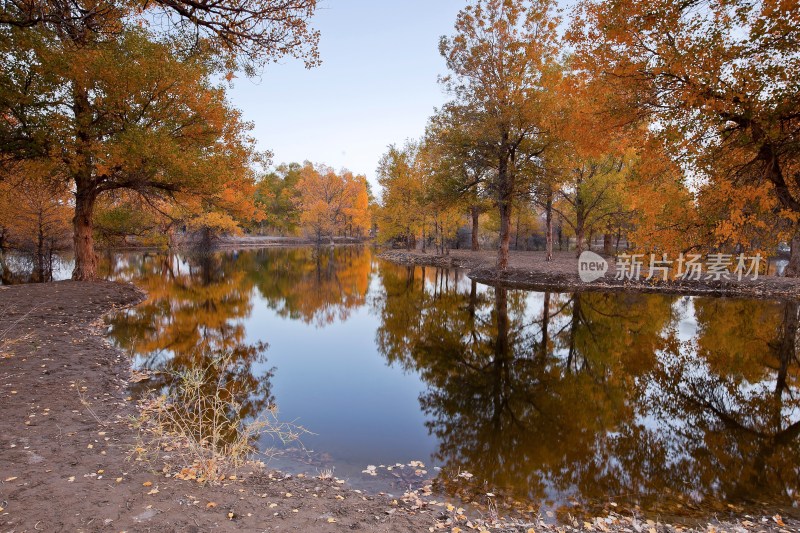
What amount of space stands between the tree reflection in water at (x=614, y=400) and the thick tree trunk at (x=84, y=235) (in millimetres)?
13907

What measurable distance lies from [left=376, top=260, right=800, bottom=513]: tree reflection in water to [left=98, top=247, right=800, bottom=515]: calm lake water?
40 mm

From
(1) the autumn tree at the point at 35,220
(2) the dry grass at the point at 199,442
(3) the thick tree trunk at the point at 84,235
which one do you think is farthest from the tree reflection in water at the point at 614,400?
(1) the autumn tree at the point at 35,220

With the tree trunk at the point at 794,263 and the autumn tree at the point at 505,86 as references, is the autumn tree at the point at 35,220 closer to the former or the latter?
the autumn tree at the point at 505,86

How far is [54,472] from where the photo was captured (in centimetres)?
475

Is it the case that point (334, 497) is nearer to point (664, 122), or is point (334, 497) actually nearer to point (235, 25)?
point (235, 25)

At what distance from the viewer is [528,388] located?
32.6ft

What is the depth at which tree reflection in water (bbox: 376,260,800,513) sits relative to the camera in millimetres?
6172

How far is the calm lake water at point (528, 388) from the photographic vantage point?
6.22 m

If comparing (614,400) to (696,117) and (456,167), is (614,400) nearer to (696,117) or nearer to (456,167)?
(696,117)

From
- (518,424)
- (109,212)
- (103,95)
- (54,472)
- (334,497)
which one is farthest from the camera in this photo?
(109,212)

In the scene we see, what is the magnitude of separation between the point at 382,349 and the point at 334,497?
845cm

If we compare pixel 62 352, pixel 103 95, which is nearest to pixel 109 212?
pixel 103 95

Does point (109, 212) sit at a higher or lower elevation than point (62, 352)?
higher

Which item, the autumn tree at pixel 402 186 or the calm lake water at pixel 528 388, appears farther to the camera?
the autumn tree at pixel 402 186
